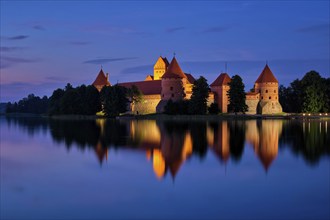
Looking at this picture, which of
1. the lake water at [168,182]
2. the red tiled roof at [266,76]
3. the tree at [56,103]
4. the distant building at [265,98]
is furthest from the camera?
the tree at [56,103]

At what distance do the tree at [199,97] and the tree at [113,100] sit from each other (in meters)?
9.86

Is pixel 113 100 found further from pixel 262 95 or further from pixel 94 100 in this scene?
pixel 262 95

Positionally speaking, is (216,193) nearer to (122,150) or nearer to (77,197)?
(77,197)

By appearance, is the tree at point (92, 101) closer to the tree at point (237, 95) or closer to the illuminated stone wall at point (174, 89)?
the illuminated stone wall at point (174, 89)

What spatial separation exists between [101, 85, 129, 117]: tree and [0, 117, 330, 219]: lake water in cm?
3540

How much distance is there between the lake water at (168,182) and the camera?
9086mm

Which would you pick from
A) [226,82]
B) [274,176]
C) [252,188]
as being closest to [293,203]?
[252,188]

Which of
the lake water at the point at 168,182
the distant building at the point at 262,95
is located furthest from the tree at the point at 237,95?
the lake water at the point at 168,182

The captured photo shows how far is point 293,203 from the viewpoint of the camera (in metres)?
9.60

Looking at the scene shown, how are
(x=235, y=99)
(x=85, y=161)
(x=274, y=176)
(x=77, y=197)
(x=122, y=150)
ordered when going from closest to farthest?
(x=77, y=197) < (x=274, y=176) < (x=85, y=161) < (x=122, y=150) < (x=235, y=99)

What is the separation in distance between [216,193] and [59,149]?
1203cm

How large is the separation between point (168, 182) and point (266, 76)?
5090cm

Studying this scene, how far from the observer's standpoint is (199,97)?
170 feet

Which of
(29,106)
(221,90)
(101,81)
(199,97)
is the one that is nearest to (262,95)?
(221,90)
